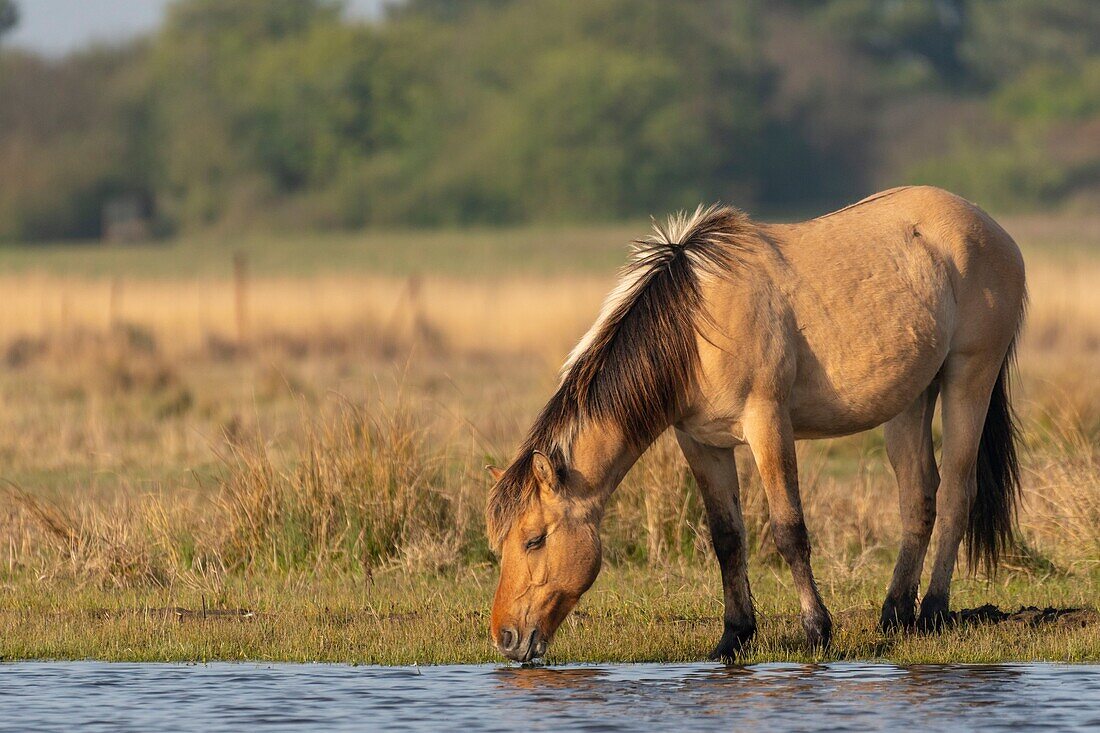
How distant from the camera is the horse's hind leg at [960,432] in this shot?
8.34 meters

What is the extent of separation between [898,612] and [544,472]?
6.60 feet

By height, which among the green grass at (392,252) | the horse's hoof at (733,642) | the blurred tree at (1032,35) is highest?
the blurred tree at (1032,35)

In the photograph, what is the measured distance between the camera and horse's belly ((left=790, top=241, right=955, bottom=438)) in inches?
305

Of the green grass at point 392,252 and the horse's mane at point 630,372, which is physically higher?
the green grass at point 392,252

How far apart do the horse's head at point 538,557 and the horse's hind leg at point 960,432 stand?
197cm

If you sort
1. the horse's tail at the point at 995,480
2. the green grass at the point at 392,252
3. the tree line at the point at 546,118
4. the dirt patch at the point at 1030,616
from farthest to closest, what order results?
the tree line at the point at 546,118 → the green grass at the point at 392,252 → the horse's tail at the point at 995,480 → the dirt patch at the point at 1030,616

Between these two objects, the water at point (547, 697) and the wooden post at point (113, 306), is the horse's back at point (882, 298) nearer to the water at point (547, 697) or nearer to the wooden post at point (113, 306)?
the water at point (547, 697)

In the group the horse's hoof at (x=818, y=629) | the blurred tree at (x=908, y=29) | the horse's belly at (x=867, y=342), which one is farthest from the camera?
the blurred tree at (x=908, y=29)

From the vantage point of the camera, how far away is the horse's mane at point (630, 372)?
734 centimetres

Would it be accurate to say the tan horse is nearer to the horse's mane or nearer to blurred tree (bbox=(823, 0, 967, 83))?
the horse's mane

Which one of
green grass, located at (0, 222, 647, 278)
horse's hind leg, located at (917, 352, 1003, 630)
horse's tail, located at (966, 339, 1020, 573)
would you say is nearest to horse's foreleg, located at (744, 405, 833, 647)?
horse's hind leg, located at (917, 352, 1003, 630)

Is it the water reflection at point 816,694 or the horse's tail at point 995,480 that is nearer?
the water reflection at point 816,694

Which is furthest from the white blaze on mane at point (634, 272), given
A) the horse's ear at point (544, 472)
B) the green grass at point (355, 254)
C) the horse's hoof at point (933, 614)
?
the green grass at point (355, 254)

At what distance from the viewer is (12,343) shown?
22.0m
